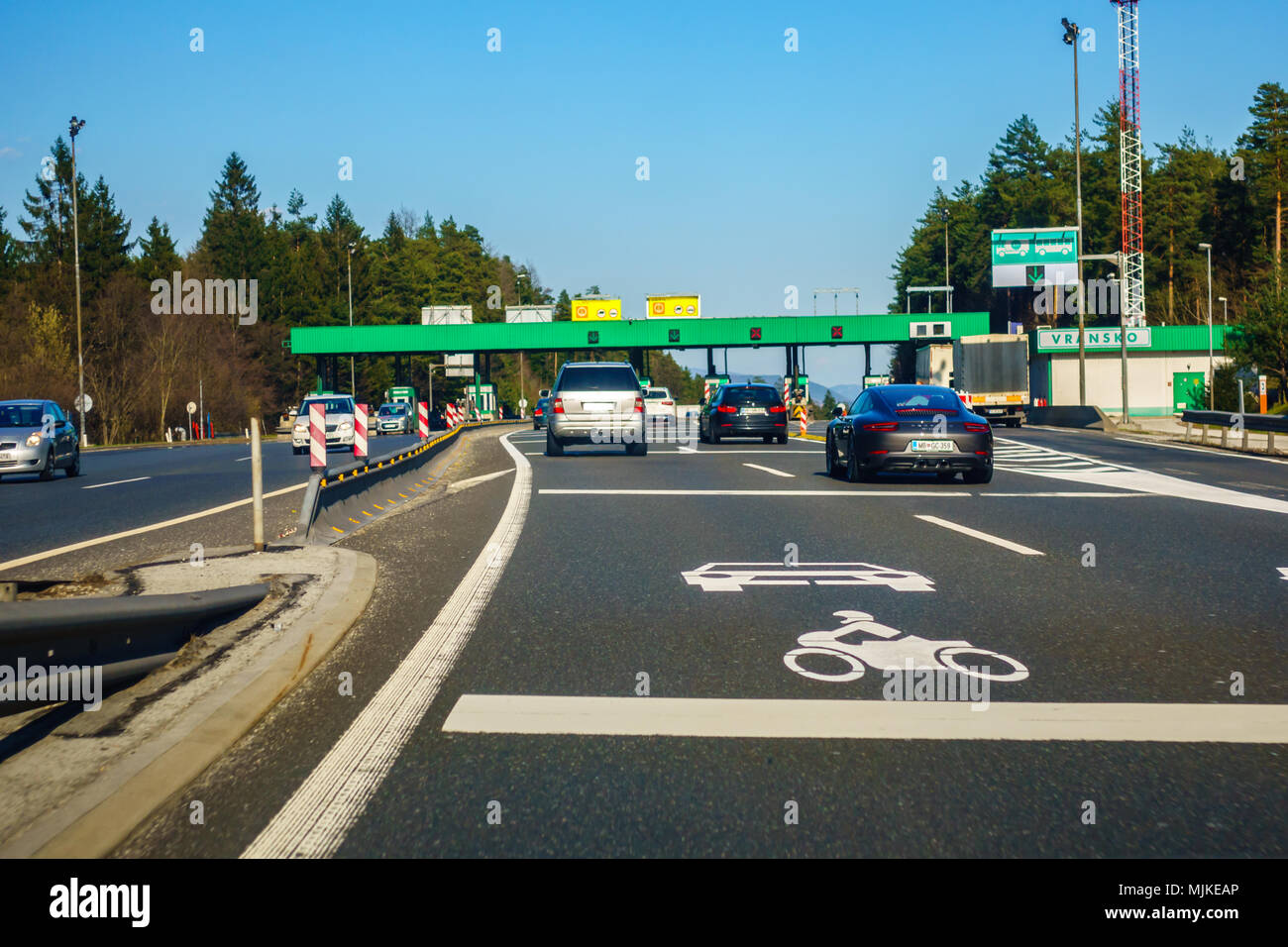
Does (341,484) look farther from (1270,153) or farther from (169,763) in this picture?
(1270,153)

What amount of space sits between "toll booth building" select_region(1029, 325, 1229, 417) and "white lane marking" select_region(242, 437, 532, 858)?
6540 cm

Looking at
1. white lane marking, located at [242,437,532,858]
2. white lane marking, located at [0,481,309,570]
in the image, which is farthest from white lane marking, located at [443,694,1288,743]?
white lane marking, located at [0,481,309,570]

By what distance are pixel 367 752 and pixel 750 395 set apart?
1127 inches

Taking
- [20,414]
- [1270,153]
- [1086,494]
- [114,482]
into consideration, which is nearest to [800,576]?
[1086,494]

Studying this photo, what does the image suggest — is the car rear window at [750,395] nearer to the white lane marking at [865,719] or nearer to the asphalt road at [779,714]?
the asphalt road at [779,714]

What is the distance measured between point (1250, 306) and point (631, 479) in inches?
1716

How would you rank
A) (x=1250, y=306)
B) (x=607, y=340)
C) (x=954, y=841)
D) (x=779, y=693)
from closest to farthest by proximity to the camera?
(x=954, y=841)
(x=779, y=693)
(x=1250, y=306)
(x=607, y=340)

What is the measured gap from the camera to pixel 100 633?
5.71 meters

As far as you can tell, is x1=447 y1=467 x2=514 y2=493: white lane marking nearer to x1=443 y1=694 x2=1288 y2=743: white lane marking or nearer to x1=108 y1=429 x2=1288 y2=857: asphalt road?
x1=108 y1=429 x2=1288 y2=857: asphalt road

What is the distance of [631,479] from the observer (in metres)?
19.1

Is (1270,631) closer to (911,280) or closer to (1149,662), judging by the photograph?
(1149,662)

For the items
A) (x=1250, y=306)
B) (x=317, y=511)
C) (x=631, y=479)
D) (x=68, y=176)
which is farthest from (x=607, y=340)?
(x=317, y=511)

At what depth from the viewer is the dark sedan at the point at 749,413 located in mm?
32500

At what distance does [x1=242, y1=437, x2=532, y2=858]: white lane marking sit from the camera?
370 cm
